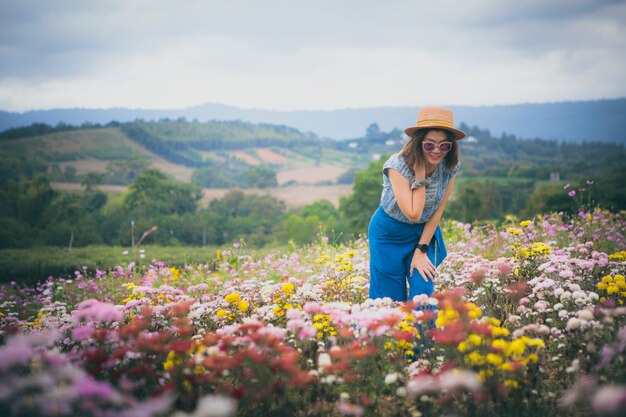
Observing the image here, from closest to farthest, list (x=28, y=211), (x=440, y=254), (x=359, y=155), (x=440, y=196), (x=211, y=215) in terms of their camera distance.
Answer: (x=440, y=196), (x=440, y=254), (x=28, y=211), (x=211, y=215), (x=359, y=155)

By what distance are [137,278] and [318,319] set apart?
241 inches

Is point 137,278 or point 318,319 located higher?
point 318,319

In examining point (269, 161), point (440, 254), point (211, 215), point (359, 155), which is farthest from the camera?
point (359, 155)

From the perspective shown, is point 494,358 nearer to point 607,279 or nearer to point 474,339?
point 474,339

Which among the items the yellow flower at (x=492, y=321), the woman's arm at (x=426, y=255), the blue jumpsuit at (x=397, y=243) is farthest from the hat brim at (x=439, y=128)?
the yellow flower at (x=492, y=321)

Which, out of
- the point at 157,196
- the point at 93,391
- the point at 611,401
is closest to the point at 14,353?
the point at 93,391

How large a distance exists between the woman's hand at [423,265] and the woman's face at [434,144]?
2.64 ft

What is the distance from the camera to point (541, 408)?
2.82 metres

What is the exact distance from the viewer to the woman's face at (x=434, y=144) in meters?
3.56

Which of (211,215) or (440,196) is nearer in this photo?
(440,196)

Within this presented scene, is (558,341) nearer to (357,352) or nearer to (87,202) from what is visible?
(357,352)

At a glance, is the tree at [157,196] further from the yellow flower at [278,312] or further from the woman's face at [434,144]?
the woman's face at [434,144]

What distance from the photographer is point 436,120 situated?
3.58 meters

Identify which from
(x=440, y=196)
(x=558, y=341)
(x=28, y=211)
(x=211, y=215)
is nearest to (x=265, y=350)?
(x=440, y=196)
